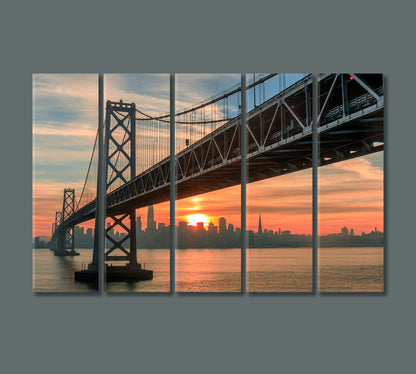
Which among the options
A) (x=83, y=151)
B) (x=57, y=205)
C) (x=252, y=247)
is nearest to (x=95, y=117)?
(x=83, y=151)

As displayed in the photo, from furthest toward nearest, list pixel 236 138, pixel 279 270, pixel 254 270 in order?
pixel 236 138 < pixel 254 270 < pixel 279 270

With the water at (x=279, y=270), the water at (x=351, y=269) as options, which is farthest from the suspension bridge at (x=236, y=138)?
the water at (x=351, y=269)

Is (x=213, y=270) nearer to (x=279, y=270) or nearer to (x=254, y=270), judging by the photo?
(x=254, y=270)

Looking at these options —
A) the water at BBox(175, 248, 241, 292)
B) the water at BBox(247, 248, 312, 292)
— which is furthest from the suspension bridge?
the water at BBox(247, 248, 312, 292)

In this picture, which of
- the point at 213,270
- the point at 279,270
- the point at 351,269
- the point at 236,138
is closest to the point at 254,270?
the point at 279,270

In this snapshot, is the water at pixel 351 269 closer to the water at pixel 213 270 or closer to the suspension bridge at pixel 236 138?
the water at pixel 213 270

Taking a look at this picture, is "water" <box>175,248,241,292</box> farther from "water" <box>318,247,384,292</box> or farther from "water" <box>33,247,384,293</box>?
"water" <box>318,247,384,292</box>

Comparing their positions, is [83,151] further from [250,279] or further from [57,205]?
[250,279]
